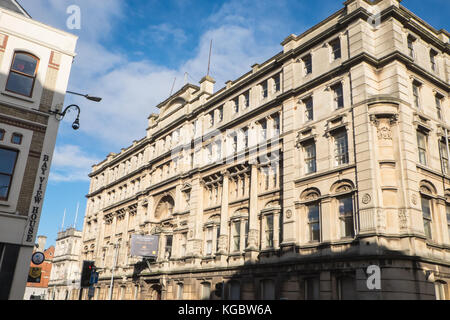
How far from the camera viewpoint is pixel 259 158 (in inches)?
1201

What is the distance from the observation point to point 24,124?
1689 centimetres

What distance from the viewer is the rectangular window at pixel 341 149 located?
24172mm

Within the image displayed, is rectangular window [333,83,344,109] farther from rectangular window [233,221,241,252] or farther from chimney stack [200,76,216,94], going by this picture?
chimney stack [200,76,216,94]

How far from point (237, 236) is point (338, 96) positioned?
511 inches

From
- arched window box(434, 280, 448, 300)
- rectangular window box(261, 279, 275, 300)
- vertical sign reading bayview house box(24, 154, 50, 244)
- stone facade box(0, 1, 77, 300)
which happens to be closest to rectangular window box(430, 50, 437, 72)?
arched window box(434, 280, 448, 300)

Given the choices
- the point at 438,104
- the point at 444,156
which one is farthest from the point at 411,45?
the point at 444,156

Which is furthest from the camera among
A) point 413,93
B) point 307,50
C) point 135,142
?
point 135,142

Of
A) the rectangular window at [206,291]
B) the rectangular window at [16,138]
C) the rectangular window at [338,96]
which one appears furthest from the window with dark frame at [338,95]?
the rectangular window at [16,138]

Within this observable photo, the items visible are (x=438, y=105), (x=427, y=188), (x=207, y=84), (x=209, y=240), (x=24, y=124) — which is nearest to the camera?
(x=24, y=124)

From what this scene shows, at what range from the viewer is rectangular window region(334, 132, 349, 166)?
24.2 meters

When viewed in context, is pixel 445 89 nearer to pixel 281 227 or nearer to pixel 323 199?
pixel 323 199

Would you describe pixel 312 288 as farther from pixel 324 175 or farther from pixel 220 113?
pixel 220 113
